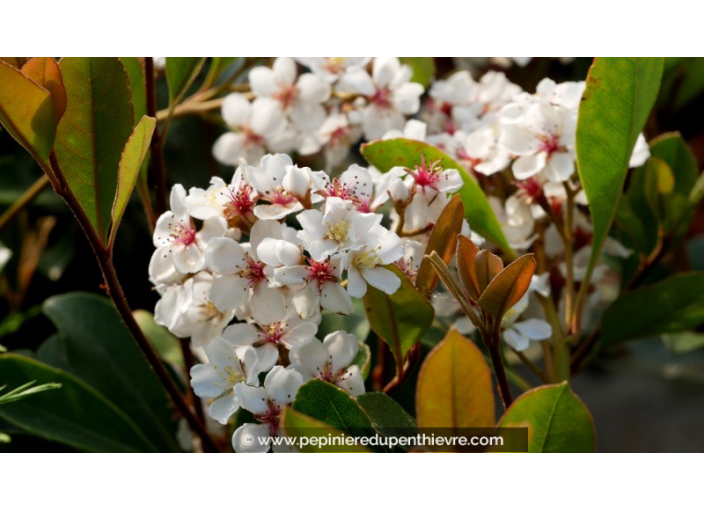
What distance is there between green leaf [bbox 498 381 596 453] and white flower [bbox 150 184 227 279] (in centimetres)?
29

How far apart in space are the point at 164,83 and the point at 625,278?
2.32ft

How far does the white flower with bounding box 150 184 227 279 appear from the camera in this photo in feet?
2.47

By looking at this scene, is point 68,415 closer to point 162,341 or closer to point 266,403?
point 162,341

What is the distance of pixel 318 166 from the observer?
1.55 metres

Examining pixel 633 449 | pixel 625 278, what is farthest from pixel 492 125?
pixel 633 449

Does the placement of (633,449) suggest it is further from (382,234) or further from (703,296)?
(382,234)

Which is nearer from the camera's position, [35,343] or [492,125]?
[492,125]

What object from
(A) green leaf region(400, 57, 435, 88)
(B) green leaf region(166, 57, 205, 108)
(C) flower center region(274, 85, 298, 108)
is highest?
(B) green leaf region(166, 57, 205, 108)

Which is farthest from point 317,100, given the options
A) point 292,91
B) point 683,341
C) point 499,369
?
point 683,341

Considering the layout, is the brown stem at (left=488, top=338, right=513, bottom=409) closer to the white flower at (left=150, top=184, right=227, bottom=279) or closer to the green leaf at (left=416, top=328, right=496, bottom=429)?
the green leaf at (left=416, top=328, right=496, bottom=429)

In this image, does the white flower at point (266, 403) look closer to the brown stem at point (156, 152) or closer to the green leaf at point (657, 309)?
the brown stem at point (156, 152)

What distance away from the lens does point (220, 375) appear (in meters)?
0.75

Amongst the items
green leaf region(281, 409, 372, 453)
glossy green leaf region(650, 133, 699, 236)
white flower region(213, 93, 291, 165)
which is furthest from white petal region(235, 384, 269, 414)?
glossy green leaf region(650, 133, 699, 236)
